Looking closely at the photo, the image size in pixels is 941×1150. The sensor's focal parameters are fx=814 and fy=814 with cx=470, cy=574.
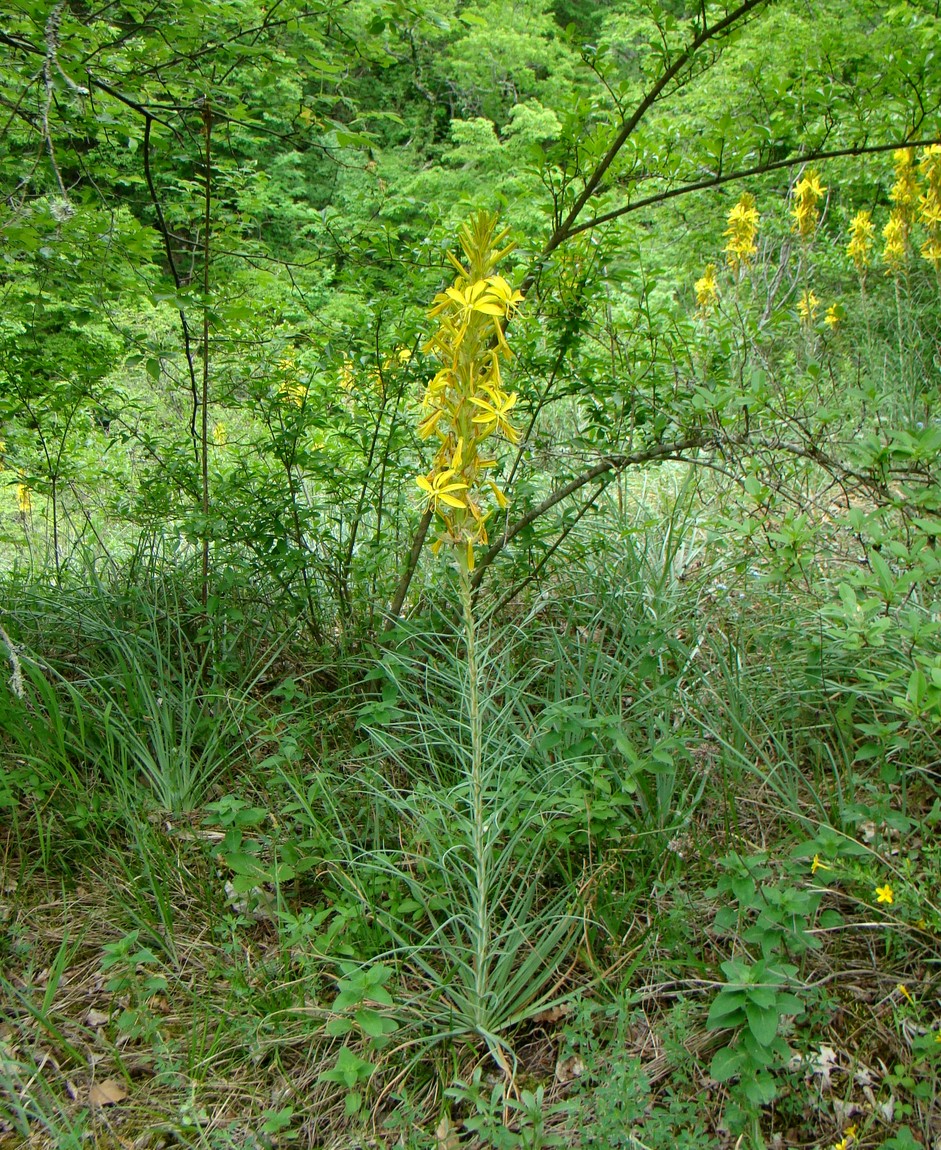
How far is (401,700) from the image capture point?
3133mm

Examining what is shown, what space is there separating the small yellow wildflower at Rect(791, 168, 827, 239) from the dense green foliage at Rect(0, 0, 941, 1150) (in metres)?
0.76

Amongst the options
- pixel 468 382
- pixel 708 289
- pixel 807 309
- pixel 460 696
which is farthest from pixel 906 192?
pixel 468 382

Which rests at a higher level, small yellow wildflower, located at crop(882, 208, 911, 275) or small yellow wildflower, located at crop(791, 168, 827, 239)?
small yellow wildflower, located at crop(791, 168, 827, 239)

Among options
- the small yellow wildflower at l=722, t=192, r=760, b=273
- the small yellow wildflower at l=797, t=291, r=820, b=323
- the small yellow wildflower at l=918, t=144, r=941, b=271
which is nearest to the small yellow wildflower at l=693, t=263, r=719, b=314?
the small yellow wildflower at l=722, t=192, r=760, b=273

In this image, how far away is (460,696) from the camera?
115 inches

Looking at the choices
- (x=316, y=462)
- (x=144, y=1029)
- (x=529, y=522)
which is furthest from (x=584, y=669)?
(x=144, y=1029)

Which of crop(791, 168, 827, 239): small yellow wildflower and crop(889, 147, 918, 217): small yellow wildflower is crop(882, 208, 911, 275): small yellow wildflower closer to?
crop(889, 147, 918, 217): small yellow wildflower

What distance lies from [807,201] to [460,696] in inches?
160

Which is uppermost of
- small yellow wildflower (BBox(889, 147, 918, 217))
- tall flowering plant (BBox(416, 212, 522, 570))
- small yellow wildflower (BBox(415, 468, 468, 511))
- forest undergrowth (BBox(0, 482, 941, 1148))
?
small yellow wildflower (BBox(889, 147, 918, 217))

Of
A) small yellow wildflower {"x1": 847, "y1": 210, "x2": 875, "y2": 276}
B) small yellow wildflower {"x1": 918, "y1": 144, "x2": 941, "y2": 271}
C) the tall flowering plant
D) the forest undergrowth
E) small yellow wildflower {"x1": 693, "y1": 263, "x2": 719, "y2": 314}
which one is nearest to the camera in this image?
the tall flowering plant

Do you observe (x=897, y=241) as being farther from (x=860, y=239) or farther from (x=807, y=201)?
(x=807, y=201)

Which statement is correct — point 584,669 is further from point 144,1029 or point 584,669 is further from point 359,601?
point 144,1029

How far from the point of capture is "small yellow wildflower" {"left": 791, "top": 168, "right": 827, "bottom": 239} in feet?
16.3

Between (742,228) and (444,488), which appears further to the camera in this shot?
(742,228)
